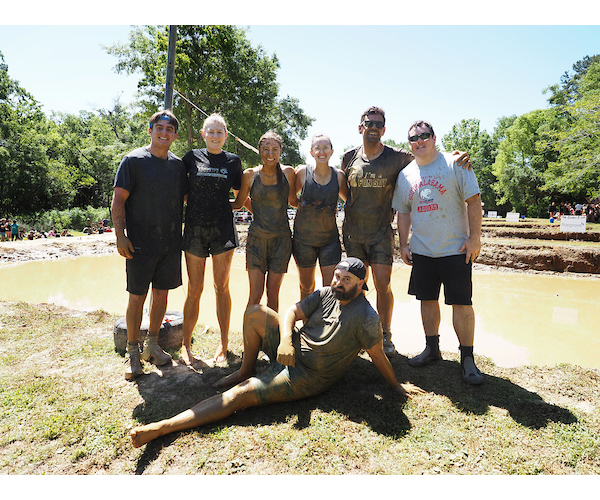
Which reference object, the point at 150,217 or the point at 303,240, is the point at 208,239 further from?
the point at 303,240

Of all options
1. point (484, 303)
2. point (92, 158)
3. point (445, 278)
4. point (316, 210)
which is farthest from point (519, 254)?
point (92, 158)

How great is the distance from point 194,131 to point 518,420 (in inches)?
970

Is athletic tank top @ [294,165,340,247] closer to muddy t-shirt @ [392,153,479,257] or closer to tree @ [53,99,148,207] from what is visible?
muddy t-shirt @ [392,153,479,257]

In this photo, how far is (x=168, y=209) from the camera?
3.83 m

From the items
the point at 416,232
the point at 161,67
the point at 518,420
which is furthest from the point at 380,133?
the point at 161,67

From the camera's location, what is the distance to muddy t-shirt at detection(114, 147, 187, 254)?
368 cm

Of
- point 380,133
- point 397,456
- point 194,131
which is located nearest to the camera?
point 397,456

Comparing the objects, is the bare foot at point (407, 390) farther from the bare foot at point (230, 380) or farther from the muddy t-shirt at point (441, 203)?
the bare foot at point (230, 380)

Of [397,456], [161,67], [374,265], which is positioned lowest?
[397,456]

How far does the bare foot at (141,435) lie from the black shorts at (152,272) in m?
1.47

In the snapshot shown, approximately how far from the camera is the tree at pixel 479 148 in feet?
146

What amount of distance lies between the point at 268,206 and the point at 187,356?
73.9 inches

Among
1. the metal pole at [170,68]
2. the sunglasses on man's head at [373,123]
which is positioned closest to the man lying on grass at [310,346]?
the sunglasses on man's head at [373,123]

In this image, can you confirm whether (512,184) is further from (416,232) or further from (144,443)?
(144,443)
